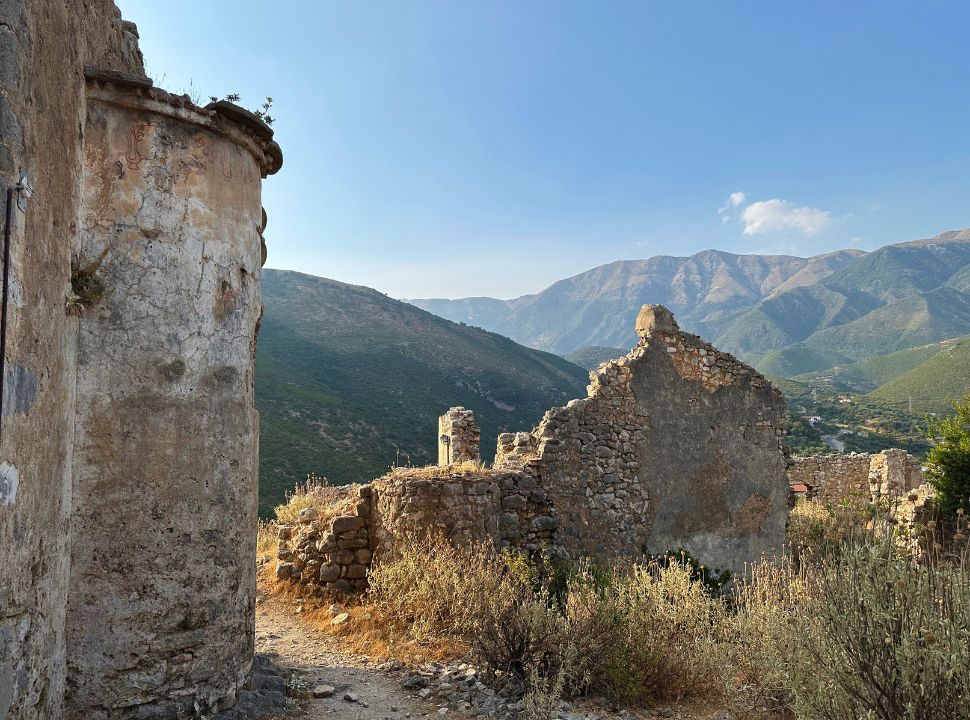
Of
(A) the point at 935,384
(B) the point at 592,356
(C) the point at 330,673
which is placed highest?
(B) the point at 592,356

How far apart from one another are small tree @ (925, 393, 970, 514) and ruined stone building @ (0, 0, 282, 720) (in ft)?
41.0

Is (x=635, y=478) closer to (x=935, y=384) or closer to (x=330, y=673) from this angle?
(x=330, y=673)

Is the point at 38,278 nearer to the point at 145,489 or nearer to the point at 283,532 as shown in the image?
the point at 145,489

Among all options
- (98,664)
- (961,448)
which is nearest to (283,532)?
(98,664)

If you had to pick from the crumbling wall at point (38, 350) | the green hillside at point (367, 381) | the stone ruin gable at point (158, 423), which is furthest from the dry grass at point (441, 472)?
the green hillside at point (367, 381)

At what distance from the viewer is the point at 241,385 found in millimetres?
4773

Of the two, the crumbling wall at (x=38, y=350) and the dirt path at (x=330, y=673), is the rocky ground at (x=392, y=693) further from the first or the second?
the crumbling wall at (x=38, y=350)

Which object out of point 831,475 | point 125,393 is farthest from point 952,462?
point 125,393

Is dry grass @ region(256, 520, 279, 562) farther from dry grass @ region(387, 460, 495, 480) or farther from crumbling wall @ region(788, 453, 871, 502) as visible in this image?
crumbling wall @ region(788, 453, 871, 502)

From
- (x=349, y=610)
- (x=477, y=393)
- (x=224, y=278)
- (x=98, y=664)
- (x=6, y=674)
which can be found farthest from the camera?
(x=477, y=393)

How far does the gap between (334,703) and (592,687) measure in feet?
6.44

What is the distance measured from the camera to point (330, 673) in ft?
18.5

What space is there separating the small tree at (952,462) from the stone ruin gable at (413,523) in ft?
27.3

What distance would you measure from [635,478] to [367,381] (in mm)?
33754
